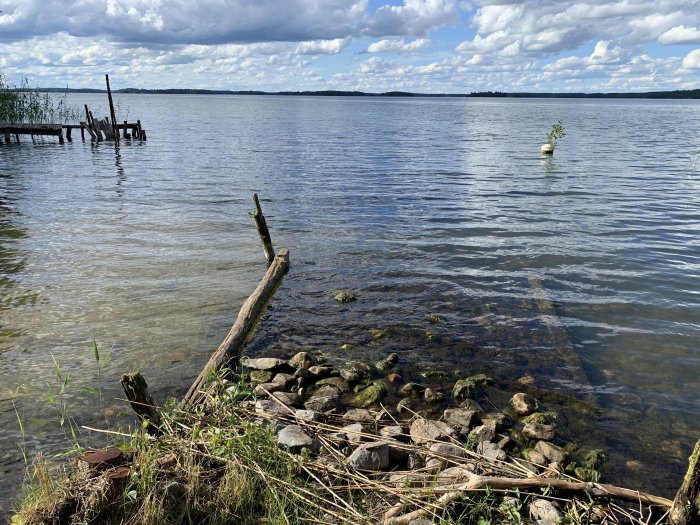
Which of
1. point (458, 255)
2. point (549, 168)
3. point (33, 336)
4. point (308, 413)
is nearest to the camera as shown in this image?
point (308, 413)

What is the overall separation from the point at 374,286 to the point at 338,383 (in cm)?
474

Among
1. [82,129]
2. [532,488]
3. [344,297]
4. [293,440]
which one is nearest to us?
[532,488]

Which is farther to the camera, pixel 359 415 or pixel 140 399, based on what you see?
pixel 359 415

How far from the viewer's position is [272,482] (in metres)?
5.07

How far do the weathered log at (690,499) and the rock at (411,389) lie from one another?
3.85m

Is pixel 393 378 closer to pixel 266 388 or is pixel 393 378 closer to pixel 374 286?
pixel 266 388

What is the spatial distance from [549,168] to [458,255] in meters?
20.3

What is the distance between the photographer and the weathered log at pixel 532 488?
4.87 meters

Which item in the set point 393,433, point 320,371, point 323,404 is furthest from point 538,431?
point 320,371

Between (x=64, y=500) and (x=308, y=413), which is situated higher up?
(x=64, y=500)

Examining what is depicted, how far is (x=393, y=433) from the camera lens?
6441 mm

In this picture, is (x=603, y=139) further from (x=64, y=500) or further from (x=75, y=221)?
(x=64, y=500)

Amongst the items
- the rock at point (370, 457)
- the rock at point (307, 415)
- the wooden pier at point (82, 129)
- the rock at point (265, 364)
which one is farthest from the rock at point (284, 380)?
the wooden pier at point (82, 129)

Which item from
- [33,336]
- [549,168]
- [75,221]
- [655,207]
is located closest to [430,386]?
[33,336]
